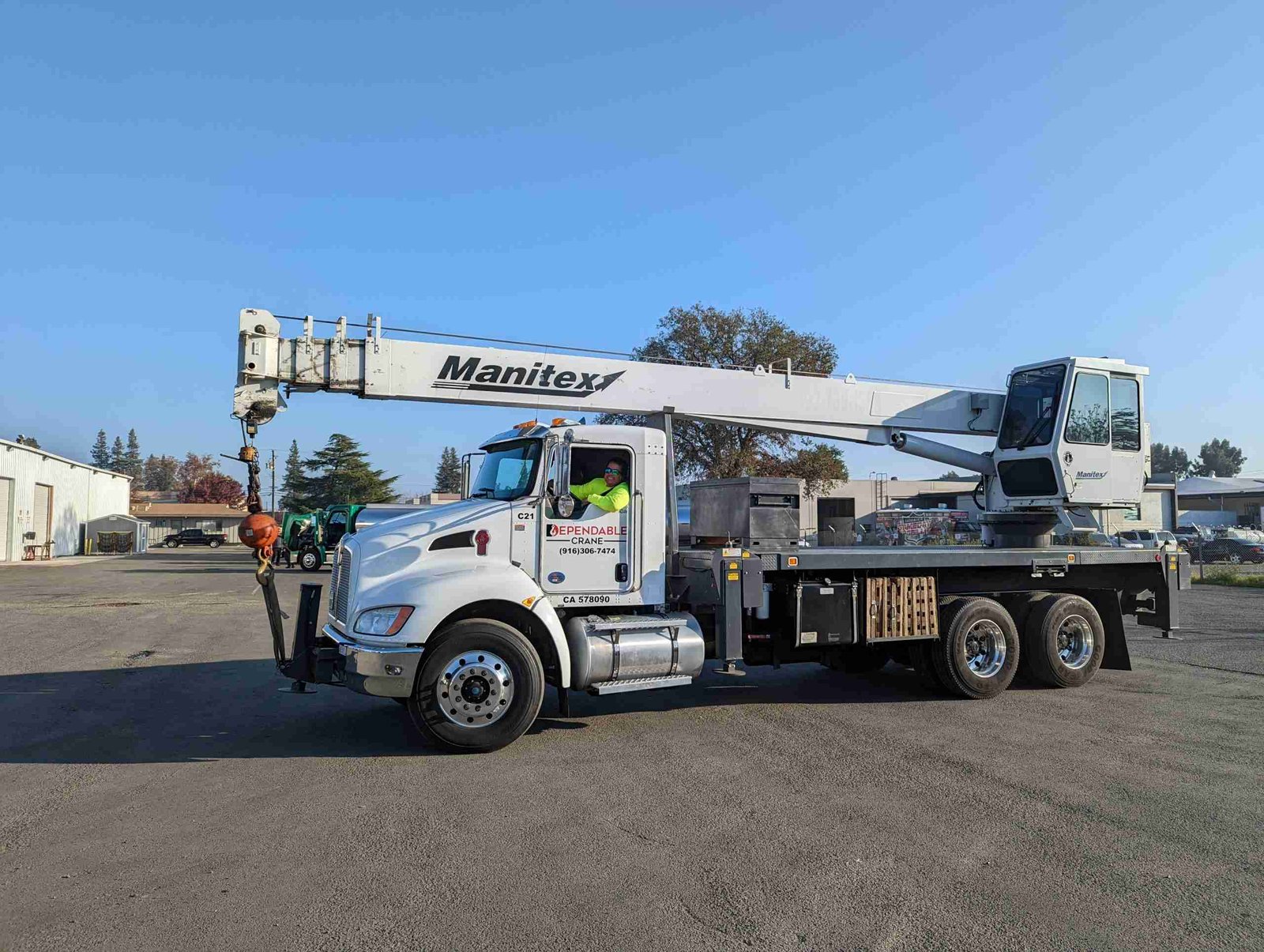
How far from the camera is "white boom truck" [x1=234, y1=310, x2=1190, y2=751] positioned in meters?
7.34

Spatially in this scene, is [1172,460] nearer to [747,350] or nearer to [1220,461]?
[1220,461]

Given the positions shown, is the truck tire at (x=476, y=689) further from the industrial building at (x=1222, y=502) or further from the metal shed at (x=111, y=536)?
the industrial building at (x=1222, y=502)

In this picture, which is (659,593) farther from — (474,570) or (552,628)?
(474,570)

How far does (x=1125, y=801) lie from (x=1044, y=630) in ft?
14.1

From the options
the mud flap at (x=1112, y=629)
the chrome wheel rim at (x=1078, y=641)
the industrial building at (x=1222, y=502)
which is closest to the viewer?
the chrome wheel rim at (x=1078, y=641)

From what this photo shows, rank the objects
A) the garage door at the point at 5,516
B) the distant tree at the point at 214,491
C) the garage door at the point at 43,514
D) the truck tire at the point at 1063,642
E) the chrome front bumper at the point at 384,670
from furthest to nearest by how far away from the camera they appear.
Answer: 1. the distant tree at the point at 214,491
2. the garage door at the point at 43,514
3. the garage door at the point at 5,516
4. the truck tire at the point at 1063,642
5. the chrome front bumper at the point at 384,670

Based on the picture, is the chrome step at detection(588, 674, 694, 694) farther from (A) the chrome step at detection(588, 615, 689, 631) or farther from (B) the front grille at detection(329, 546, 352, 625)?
(B) the front grille at detection(329, 546, 352, 625)

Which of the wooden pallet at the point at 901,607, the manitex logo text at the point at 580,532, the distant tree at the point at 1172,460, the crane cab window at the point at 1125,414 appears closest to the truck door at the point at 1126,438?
the crane cab window at the point at 1125,414

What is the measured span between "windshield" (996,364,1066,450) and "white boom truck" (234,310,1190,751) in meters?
0.03

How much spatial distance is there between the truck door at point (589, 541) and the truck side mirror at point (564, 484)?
60 millimetres

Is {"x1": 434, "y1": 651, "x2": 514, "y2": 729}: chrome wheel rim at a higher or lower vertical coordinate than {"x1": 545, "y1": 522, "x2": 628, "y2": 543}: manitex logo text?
lower

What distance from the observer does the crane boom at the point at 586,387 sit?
8430 mm

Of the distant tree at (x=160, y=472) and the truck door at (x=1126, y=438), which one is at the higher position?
the distant tree at (x=160, y=472)

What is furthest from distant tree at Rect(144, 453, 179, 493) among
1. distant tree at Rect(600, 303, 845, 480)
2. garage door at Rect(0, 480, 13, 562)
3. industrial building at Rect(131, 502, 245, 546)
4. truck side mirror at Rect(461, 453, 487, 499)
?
truck side mirror at Rect(461, 453, 487, 499)
